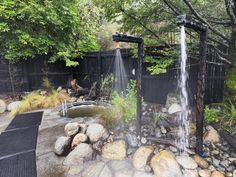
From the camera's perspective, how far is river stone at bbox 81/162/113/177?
266 cm

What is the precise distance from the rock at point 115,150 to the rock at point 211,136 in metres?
1.38

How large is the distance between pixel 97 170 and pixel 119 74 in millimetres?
3876

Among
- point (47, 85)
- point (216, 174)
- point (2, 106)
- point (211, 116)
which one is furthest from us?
point (47, 85)

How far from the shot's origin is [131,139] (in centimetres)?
336

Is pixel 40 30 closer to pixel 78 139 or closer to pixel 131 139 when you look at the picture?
pixel 78 139

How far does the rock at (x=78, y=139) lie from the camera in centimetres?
333

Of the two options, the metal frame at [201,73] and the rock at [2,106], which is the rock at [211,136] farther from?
the rock at [2,106]

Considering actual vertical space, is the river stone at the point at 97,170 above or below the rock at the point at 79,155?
below

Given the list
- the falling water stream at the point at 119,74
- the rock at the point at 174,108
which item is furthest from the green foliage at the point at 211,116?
the falling water stream at the point at 119,74

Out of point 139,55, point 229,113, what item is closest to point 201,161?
point 229,113

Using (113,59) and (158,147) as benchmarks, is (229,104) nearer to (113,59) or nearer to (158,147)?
(158,147)

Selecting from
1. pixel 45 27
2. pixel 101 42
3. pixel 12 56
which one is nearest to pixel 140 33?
pixel 45 27

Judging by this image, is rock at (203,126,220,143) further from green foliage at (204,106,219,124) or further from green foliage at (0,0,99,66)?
green foliage at (0,0,99,66)

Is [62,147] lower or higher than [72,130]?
lower
